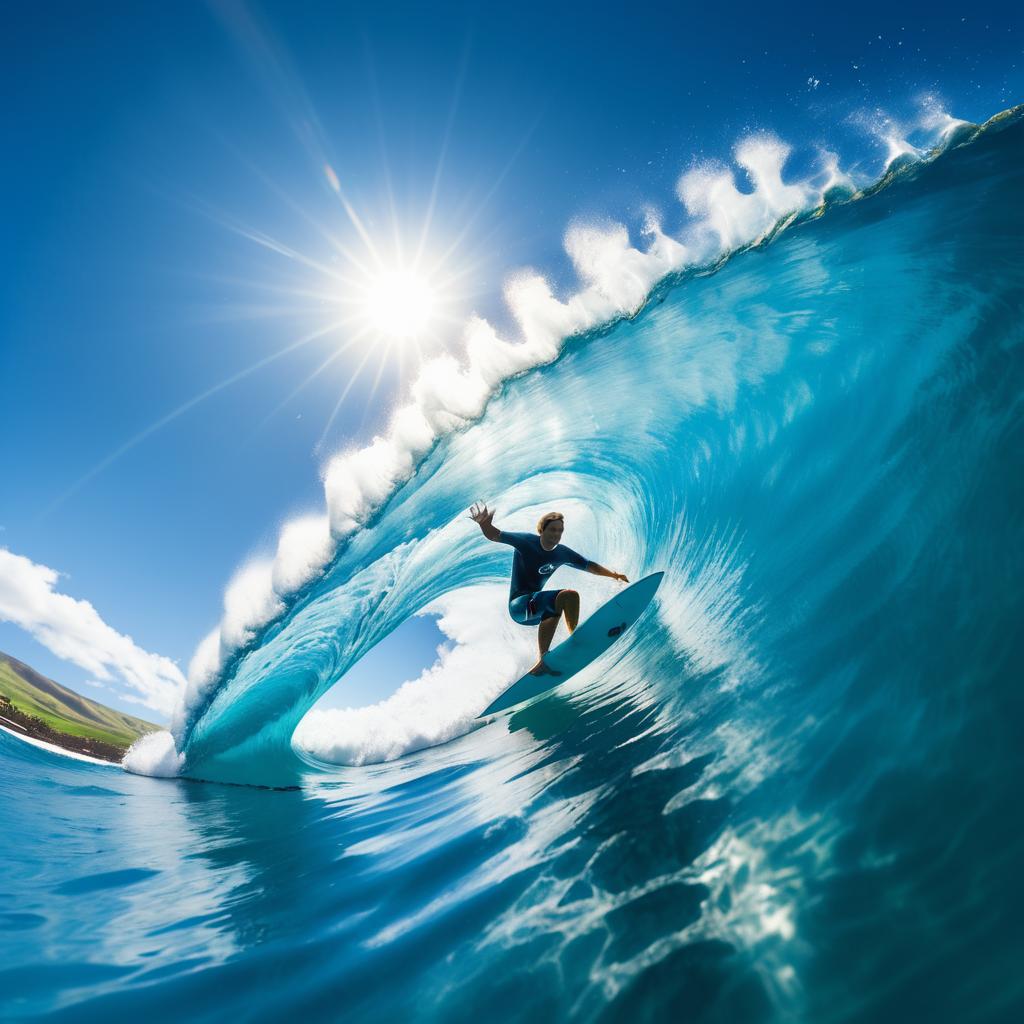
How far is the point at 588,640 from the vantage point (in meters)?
6.68

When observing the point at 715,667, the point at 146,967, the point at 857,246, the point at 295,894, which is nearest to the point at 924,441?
the point at 715,667

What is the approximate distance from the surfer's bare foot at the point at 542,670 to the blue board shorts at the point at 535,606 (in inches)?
19.9

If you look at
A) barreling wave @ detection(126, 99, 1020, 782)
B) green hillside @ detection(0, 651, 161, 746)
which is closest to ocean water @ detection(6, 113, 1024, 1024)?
barreling wave @ detection(126, 99, 1020, 782)

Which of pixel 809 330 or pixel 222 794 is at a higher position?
pixel 809 330

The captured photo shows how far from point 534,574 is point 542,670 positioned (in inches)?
48.6

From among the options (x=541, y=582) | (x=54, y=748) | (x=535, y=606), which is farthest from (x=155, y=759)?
(x=541, y=582)

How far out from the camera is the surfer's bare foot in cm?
652

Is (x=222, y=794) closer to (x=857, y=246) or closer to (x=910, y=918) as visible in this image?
(x=910, y=918)

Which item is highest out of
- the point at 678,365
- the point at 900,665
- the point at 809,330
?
the point at 678,365

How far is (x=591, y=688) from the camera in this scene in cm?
778

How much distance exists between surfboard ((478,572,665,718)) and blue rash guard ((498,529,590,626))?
0.47 metres

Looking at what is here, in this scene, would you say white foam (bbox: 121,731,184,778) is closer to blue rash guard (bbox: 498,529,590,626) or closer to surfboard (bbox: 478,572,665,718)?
surfboard (bbox: 478,572,665,718)

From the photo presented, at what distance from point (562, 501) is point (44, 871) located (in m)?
11.0

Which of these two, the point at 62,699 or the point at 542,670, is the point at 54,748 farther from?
the point at 62,699
